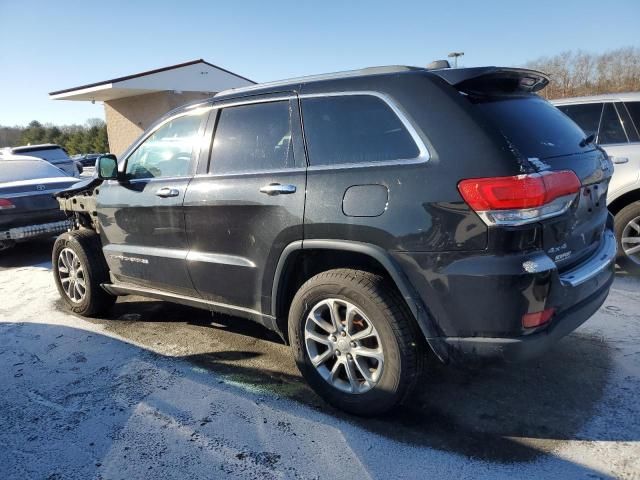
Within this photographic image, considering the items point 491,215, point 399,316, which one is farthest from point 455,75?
point 399,316

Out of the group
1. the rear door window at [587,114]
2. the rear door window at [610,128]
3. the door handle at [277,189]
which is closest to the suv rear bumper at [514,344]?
the door handle at [277,189]

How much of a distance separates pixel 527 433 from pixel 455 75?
1.96 metres

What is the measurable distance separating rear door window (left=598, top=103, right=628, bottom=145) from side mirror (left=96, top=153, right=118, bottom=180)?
4926mm

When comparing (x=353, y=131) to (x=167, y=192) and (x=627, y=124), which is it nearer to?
(x=167, y=192)

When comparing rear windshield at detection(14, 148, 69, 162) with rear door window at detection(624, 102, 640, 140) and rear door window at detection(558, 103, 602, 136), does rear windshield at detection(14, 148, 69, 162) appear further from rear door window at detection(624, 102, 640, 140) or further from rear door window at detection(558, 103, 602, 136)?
rear door window at detection(624, 102, 640, 140)

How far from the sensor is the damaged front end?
15.1 ft

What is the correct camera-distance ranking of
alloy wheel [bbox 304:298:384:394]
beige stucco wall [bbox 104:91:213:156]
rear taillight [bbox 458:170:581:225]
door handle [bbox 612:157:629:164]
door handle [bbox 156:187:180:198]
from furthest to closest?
beige stucco wall [bbox 104:91:213:156] < door handle [bbox 612:157:629:164] < door handle [bbox 156:187:180:198] < alloy wheel [bbox 304:298:384:394] < rear taillight [bbox 458:170:581:225]

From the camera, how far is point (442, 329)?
2.51 meters

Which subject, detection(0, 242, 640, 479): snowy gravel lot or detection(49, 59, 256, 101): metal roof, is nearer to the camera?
detection(0, 242, 640, 479): snowy gravel lot

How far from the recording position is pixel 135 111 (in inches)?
955

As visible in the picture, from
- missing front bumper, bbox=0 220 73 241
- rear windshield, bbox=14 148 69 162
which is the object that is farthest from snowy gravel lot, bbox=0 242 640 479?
rear windshield, bbox=14 148 69 162

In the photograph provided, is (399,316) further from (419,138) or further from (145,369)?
(145,369)

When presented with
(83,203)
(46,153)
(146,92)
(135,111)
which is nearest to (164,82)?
(146,92)

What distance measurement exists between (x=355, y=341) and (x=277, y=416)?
0.67 m
